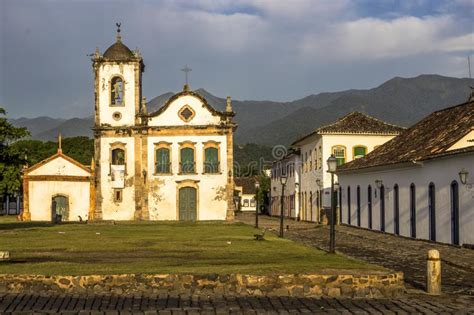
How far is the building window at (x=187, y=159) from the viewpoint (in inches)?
1766

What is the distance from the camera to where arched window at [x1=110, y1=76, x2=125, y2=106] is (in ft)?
150

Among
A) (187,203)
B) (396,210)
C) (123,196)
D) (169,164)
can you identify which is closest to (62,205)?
(123,196)

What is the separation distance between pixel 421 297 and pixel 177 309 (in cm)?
401

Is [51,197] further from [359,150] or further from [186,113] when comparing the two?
[359,150]

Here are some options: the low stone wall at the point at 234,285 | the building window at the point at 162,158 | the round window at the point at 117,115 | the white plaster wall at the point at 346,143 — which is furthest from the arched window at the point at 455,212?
the round window at the point at 117,115

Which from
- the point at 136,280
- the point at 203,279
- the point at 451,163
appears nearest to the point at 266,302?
the point at 203,279

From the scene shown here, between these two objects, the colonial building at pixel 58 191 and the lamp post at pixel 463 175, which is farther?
the colonial building at pixel 58 191

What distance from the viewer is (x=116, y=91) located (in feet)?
152

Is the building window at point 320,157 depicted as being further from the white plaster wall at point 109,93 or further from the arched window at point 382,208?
the arched window at point 382,208

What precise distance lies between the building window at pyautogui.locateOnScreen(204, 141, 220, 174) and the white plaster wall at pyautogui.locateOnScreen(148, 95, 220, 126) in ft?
4.66

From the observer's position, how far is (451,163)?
2327cm

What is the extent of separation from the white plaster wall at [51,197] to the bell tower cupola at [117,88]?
15.8 ft

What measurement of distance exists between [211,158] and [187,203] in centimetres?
312

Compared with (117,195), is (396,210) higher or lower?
lower
